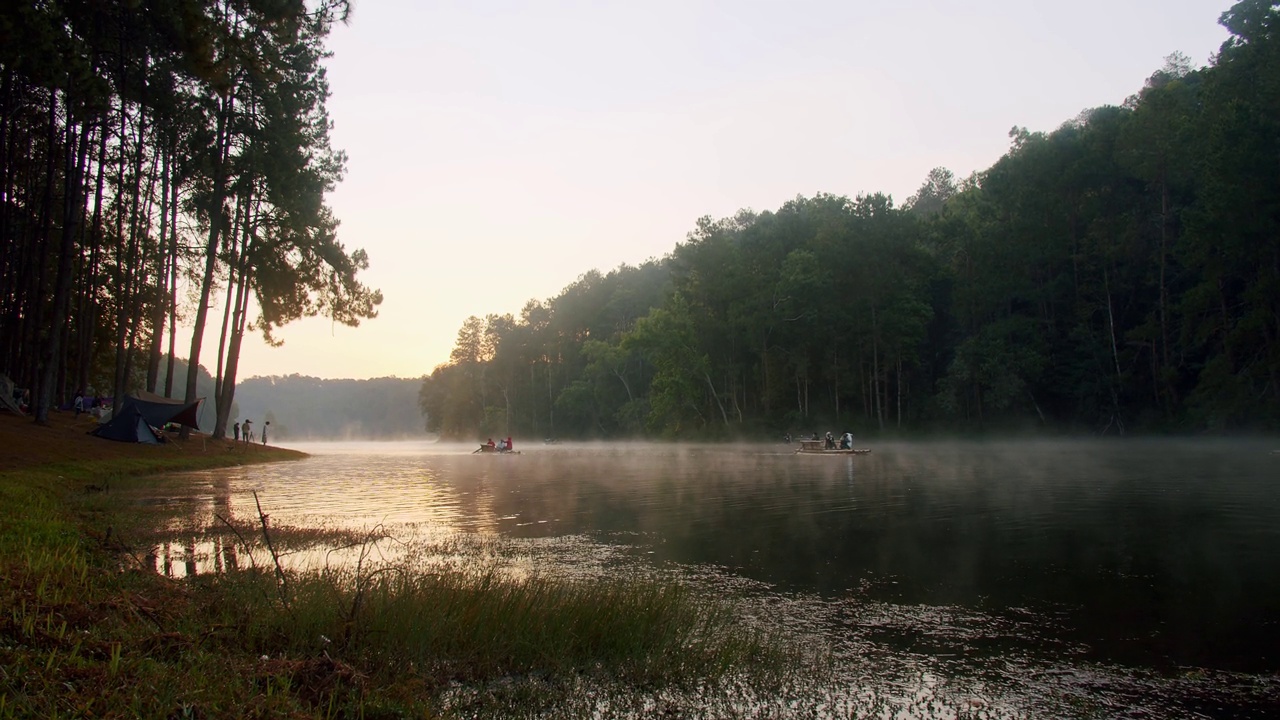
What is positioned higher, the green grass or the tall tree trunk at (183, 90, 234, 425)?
the tall tree trunk at (183, 90, 234, 425)

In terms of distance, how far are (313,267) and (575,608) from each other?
42.5m

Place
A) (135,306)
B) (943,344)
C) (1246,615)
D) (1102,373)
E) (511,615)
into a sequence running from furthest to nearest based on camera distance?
(943,344), (1102,373), (135,306), (1246,615), (511,615)

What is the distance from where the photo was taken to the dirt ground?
23547mm

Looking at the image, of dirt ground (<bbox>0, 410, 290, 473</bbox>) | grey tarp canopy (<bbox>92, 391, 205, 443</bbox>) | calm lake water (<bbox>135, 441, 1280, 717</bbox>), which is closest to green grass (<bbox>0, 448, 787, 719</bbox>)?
calm lake water (<bbox>135, 441, 1280, 717</bbox>)

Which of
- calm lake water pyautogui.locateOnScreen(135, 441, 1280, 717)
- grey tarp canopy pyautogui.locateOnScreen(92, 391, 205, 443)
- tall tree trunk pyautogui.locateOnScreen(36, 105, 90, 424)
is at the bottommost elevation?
calm lake water pyautogui.locateOnScreen(135, 441, 1280, 717)

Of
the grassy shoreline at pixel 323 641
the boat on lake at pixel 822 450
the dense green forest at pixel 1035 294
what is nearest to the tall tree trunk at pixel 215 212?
the grassy shoreline at pixel 323 641

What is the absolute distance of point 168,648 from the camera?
Result: 6117 mm

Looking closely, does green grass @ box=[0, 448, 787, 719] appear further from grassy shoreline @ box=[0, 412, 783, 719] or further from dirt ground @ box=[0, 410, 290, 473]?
dirt ground @ box=[0, 410, 290, 473]

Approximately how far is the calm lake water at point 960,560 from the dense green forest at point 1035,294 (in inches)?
990

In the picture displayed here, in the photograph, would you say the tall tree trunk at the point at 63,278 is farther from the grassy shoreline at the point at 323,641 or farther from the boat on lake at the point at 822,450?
the boat on lake at the point at 822,450

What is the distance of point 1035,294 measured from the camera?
64188 millimetres

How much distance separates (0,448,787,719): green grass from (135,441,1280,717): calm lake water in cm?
148

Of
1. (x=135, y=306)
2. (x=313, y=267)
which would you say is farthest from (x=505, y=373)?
(x=135, y=306)

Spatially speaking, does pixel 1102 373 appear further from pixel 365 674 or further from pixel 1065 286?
pixel 365 674
